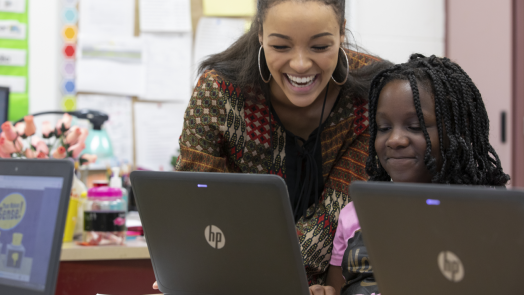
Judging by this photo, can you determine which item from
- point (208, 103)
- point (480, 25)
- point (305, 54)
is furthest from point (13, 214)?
point (480, 25)

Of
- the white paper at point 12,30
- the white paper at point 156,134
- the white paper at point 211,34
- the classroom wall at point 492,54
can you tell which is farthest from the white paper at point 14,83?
the classroom wall at point 492,54

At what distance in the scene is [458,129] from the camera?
933 millimetres

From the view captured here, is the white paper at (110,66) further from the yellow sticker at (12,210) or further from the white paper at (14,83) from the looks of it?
the yellow sticker at (12,210)

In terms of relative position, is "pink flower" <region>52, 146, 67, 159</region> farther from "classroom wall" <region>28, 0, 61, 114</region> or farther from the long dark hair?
"classroom wall" <region>28, 0, 61, 114</region>

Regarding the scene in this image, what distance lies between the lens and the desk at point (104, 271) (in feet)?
4.51

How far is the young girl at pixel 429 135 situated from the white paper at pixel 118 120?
5.12ft

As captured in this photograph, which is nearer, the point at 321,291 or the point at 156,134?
the point at 321,291

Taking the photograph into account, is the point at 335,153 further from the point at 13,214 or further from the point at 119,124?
the point at 119,124

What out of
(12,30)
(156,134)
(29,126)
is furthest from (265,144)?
(12,30)

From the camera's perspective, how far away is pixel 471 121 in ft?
3.11

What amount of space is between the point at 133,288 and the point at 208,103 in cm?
60

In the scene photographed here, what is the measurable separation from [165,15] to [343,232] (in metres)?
1.65

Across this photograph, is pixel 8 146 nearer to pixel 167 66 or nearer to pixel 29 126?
pixel 29 126

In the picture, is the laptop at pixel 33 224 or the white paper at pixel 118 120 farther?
the white paper at pixel 118 120
